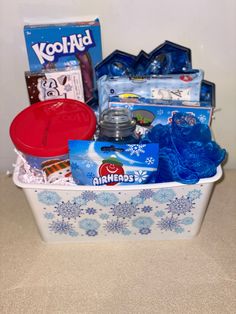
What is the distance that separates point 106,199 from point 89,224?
80 mm

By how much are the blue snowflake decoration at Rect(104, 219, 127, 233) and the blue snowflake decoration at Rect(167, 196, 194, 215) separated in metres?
0.09

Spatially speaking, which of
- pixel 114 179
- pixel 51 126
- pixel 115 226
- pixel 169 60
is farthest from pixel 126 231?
pixel 169 60

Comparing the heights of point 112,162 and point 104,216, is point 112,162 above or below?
above

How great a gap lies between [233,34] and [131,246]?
46 cm

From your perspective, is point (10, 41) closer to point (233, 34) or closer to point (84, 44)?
point (84, 44)

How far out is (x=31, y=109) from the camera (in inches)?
28.7

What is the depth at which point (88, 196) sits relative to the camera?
643mm

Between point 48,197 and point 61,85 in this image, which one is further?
point 61,85

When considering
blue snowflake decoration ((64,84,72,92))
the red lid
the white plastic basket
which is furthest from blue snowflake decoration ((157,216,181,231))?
blue snowflake decoration ((64,84,72,92))

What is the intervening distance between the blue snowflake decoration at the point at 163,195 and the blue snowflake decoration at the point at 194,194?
1.1 inches

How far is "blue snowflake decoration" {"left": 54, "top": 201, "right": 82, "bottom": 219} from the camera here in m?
0.66

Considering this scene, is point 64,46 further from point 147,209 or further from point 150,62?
point 147,209

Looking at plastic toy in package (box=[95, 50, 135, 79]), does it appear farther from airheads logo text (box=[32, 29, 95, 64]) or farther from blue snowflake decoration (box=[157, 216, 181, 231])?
blue snowflake decoration (box=[157, 216, 181, 231])

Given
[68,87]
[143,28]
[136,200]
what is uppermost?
[143,28]
